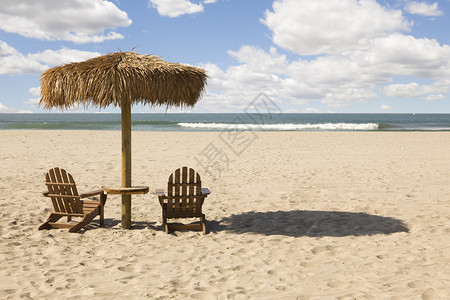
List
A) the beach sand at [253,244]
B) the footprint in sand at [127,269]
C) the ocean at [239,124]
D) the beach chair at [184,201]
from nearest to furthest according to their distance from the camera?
the beach sand at [253,244], the footprint in sand at [127,269], the beach chair at [184,201], the ocean at [239,124]

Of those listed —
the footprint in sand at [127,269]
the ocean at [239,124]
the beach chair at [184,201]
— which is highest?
the ocean at [239,124]

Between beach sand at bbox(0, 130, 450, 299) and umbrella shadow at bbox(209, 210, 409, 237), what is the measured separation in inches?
0.6

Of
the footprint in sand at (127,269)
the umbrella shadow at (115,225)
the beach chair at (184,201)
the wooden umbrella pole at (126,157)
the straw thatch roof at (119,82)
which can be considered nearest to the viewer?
the footprint in sand at (127,269)

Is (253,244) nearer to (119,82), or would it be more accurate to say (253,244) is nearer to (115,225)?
(115,225)

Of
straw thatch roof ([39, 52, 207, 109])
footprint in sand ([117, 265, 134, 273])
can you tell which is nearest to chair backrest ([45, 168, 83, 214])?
straw thatch roof ([39, 52, 207, 109])

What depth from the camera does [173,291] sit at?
11.1 feet

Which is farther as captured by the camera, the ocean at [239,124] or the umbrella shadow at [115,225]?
the ocean at [239,124]

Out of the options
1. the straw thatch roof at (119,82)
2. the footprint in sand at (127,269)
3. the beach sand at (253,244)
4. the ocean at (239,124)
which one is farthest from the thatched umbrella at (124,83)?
the ocean at (239,124)

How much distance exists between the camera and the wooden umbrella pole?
16.8 feet

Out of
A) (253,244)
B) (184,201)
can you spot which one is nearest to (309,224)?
(253,244)

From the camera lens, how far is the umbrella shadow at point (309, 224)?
526 cm

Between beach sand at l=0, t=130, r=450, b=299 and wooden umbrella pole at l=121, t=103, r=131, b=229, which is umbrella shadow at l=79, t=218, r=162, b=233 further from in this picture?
wooden umbrella pole at l=121, t=103, r=131, b=229

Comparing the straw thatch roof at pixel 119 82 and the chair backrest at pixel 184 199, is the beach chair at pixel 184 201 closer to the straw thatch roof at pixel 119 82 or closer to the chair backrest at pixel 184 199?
the chair backrest at pixel 184 199

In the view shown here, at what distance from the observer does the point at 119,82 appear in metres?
4.46
